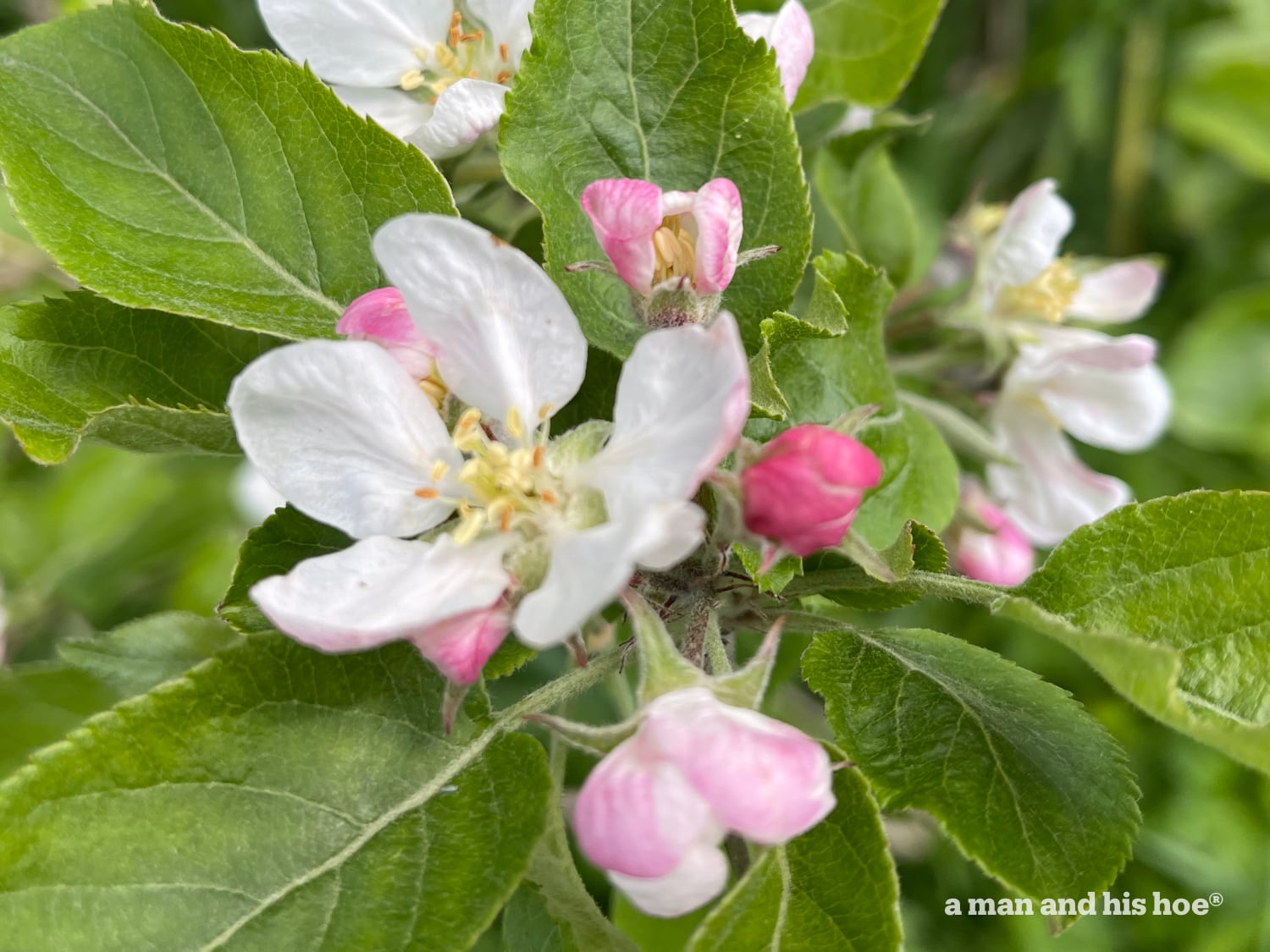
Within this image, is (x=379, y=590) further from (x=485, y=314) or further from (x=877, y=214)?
(x=877, y=214)

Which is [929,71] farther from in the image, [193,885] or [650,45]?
[193,885]

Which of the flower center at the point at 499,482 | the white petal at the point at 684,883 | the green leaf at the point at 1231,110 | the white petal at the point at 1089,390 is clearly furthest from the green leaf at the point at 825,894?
the green leaf at the point at 1231,110

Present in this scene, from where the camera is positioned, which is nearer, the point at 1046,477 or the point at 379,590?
the point at 379,590

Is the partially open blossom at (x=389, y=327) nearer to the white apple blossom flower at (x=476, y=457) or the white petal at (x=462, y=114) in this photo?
the white apple blossom flower at (x=476, y=457)

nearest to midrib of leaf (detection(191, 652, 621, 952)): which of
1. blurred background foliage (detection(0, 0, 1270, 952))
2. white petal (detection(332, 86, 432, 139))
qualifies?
white petal (detection(332, 86, 432, 139))

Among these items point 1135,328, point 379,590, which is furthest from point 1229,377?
point 379,590
